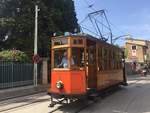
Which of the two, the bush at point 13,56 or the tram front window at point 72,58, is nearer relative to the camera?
the tram front window at point 72,58

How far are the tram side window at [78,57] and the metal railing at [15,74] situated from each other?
11.4 m

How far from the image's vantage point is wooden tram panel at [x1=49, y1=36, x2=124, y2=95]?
14939 mm

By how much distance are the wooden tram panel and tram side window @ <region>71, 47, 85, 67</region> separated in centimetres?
13

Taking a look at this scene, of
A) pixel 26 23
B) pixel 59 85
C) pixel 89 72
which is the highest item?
pixel 26 23

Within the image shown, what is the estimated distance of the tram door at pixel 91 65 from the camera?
1648 centimetres

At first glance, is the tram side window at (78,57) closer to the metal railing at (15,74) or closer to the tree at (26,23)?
the metal railing at (15,74)

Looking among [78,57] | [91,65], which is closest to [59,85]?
[78,57]

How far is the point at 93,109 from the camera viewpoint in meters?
15.2

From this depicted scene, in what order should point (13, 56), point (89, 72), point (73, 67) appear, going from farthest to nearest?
point (13, 56)
point (89, 72)
point (73, 67)

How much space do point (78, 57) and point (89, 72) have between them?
1636 mm

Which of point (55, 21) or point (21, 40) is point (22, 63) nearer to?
point (21, 40)

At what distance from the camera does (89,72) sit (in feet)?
54.9

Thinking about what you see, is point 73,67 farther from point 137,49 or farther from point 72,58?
point 137,49

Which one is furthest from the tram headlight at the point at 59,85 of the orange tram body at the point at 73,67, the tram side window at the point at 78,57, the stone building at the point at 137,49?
the stone building at the point at 137,49
